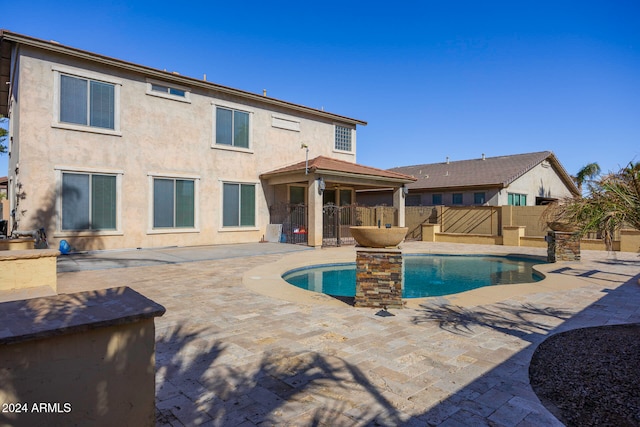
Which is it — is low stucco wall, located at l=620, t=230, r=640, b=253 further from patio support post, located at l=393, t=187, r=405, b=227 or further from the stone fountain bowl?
the stone fountain bowl

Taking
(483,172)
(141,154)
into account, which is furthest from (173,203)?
(483,172)

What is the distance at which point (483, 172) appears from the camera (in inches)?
1008

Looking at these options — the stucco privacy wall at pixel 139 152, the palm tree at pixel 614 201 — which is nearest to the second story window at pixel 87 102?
the stucco privacy wall at pixel 139 152

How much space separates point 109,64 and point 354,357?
14.6 metres

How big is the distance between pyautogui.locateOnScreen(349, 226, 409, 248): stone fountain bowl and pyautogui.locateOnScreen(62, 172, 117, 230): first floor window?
37.2 feet

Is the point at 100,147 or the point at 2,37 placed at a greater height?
the point at 2,37

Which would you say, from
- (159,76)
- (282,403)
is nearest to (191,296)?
(282,403)

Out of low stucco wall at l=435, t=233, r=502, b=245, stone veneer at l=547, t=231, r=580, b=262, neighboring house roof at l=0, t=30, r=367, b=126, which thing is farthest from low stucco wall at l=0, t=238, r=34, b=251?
low stucco wall at l=435, t=233, r=502, b=245

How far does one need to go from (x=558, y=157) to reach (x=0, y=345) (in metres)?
32.9

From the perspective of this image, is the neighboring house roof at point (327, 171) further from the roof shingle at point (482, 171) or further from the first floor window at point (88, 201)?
the roof shingle at point (482, 171)

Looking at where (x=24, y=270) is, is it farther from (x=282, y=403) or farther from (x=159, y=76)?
(x=159, y=76)

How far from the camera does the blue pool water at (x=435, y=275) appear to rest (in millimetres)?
10156

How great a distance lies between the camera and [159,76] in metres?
14.9

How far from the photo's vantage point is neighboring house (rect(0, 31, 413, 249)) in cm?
1247
